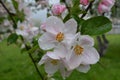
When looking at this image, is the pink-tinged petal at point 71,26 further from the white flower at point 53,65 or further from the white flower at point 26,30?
the white flower at point 26,30

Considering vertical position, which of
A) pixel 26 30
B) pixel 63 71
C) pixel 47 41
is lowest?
pixel 26 30

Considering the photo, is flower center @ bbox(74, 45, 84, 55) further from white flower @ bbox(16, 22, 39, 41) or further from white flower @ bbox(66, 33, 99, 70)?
white flower @ bbox(16, 22, 39, 41)

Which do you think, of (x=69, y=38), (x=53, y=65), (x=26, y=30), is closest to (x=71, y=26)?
(x=69, y=38)

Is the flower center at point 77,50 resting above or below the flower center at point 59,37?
below

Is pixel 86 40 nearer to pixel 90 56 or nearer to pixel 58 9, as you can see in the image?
pixel 90 56

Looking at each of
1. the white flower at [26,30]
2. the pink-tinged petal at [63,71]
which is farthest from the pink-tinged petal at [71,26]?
the white flower at [26,30]

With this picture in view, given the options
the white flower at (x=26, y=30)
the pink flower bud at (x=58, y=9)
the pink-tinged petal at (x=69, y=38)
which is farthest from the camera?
the white flower at (x=26, y=30)

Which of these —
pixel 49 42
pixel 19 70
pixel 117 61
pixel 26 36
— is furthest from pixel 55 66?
pixel 117 61
